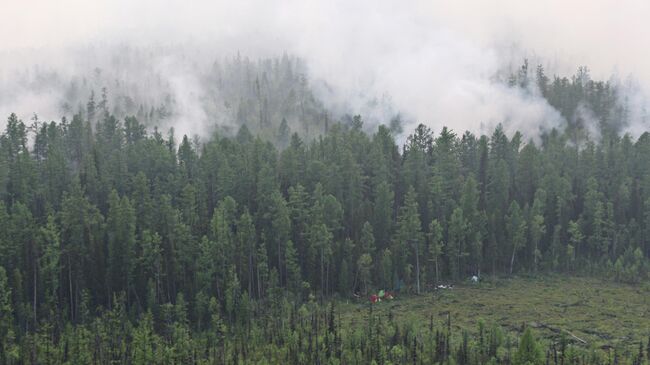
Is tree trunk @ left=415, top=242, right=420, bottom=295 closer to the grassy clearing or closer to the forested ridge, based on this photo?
the forested ridge

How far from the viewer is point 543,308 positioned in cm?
9188

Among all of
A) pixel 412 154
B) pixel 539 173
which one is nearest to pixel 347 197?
pixel 412 154

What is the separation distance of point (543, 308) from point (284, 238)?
121 ft

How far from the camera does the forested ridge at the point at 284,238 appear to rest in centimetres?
7688

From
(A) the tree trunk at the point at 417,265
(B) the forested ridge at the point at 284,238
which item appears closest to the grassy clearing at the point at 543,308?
(A) the tree trunk at the point at 417,265

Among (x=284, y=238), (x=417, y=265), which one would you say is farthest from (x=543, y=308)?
(x=284, y=238)

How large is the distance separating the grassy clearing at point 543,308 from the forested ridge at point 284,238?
13.0ft

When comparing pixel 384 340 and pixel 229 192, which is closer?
pixel 384 340

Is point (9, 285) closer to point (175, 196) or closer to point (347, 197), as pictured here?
point (175, 196)

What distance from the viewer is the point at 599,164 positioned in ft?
443

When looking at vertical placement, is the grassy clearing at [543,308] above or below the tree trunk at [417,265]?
below

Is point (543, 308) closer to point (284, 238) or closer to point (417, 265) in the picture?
point (417, 265)

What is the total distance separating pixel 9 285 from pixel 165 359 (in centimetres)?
2685

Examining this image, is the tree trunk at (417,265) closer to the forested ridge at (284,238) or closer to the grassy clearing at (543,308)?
the forested ridge at (284,238)
